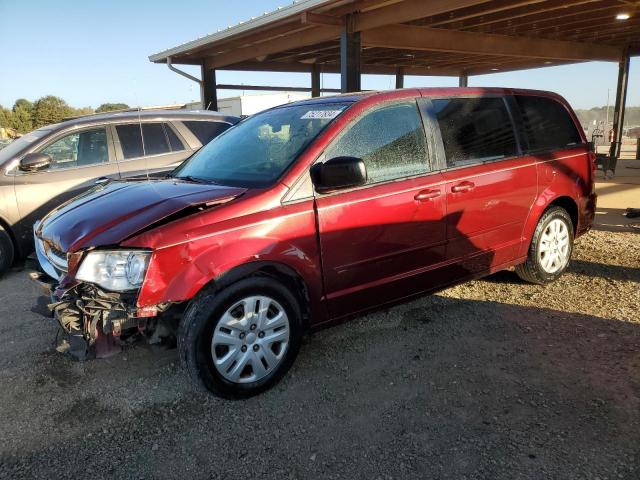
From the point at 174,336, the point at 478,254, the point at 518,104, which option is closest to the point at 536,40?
the point at 518,104

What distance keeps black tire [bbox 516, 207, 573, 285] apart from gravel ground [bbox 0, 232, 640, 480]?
520 millimetres

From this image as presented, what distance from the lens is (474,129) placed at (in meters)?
4.11

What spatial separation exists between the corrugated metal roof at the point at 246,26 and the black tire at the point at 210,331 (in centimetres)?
788

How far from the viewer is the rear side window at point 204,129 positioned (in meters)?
6.84

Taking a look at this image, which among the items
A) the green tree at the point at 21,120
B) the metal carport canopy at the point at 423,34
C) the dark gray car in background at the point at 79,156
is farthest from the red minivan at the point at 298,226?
the green tree at the point at 21,120

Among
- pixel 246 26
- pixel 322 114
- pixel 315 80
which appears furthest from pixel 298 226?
pixel 315 80

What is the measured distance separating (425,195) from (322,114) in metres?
0.96

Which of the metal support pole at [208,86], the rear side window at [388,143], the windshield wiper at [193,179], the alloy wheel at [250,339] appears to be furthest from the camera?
the metal support pole at [208,86]

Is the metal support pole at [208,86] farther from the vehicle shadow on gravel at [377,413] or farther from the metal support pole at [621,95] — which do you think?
the vehicle shadow on gravel at [377,413]

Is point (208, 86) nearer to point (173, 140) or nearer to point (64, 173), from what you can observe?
point (173, 140)

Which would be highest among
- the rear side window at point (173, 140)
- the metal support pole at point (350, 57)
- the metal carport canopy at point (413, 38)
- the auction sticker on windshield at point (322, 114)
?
the metal carport canopy at point (413, 38)

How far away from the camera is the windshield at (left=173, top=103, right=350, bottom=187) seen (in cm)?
337

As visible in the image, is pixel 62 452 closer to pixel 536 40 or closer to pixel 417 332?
pixel 417 332

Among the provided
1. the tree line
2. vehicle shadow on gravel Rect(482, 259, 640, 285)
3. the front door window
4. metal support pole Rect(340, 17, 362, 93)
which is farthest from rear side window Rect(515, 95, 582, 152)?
the tree line
